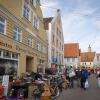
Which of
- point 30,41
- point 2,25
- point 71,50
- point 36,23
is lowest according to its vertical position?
point 30,41

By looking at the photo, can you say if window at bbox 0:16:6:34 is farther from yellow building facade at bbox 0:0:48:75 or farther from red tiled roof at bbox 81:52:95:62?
red tiled roof at bbox 81:52:95:62

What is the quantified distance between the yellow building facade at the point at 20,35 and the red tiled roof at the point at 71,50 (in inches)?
1639

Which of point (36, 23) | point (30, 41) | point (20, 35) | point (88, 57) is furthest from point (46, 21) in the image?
point (88, 57)

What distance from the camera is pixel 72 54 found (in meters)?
72.1

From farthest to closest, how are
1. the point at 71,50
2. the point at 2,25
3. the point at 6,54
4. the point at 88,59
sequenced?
the point at 88,59
the point at 71,50
the point at 6,54
the point at 2,25

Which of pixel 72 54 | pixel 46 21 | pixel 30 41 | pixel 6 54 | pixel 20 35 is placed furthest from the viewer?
pixel 72 54

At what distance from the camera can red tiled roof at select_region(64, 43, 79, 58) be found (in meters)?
72.1

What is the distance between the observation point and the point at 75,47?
73.6m

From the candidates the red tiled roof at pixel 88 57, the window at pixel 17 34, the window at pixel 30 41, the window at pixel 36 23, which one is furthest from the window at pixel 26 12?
the red tiled roof at pixel 88 57

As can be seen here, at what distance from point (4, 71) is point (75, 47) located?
56.2 m

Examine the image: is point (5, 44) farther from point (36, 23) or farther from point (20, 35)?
point (36, 23)

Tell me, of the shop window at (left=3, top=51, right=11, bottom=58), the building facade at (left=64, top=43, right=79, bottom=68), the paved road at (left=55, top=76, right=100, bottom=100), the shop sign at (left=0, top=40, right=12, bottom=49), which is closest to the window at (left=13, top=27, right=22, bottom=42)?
the shop sign at (left=0, top=40, right=12, bottom=49)

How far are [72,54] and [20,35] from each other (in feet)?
166

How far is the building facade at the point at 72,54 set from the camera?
71875mm
